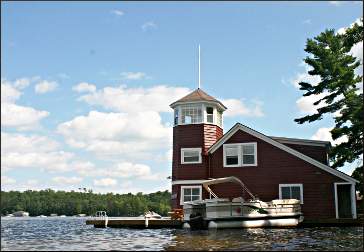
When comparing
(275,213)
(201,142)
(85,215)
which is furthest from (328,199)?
(85,215)

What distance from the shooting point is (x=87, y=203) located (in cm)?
17962

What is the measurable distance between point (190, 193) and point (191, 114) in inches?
220

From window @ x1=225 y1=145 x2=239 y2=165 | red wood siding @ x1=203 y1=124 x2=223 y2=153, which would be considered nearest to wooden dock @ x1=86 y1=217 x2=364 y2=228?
window @ x1=225 y1=145 x2=239 y2=165

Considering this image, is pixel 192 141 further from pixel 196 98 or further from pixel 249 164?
pixel 249 164

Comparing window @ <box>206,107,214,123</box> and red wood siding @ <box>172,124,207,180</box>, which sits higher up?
window @ <box>206,107,214,123</box>

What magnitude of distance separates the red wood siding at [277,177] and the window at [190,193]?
53.4 inches

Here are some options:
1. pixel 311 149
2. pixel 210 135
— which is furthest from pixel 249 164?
pixel 311 149

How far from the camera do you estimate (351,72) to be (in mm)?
38531

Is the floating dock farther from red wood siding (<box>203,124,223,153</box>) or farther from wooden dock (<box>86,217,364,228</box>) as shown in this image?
red wood siding (<box>203,124,223,153</box>)

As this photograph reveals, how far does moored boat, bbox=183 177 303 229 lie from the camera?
2775 centimetres

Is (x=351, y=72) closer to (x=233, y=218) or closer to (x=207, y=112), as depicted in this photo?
(x=207, y=112)

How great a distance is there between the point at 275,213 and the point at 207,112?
30.0 ft

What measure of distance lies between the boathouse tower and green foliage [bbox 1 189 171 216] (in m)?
116

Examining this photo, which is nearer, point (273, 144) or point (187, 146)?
point (273, 144)
